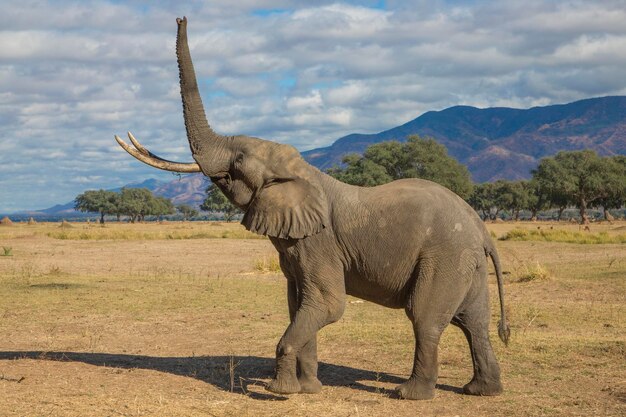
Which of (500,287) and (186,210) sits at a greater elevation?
(500,287)

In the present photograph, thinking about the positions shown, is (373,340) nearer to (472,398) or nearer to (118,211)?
(472,398)

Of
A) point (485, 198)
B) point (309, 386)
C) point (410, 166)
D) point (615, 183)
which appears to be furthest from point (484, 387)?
point (485, 198)

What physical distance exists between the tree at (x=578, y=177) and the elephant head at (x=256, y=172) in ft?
233

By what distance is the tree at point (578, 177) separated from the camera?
77.6 meters

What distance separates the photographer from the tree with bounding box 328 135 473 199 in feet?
210

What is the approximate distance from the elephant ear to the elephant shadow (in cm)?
181

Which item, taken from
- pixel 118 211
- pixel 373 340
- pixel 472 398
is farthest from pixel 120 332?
pixel 118 211

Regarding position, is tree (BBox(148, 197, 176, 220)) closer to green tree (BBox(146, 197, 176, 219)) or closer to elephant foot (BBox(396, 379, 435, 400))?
green tree (BBox(146, 197, 176, 219))

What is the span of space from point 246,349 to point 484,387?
165 inches

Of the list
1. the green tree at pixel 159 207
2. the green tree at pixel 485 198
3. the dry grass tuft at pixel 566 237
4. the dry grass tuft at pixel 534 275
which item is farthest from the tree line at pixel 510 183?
the dry grass tuft at pixel 534 275

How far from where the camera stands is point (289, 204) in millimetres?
8664

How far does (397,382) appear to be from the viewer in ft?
32.1

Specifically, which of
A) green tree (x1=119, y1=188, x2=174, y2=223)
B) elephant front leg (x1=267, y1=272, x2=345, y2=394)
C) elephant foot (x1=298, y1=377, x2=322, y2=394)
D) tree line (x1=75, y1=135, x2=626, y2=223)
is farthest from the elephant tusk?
green tree (x1=119, y1=188, x2=174, y2=223)

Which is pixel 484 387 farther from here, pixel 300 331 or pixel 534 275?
pixel 534 275
